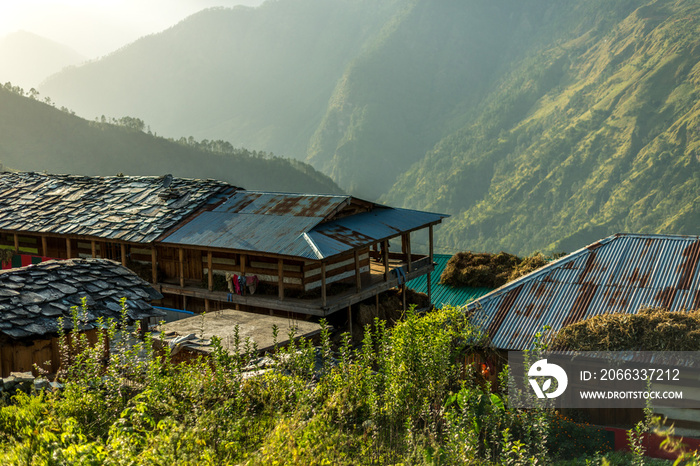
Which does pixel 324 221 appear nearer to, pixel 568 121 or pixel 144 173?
pixel 144 173

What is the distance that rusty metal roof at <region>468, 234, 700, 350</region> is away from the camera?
15.0 metres

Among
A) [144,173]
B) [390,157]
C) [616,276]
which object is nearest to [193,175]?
[144,173]

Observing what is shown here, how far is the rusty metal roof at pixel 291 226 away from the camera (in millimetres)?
21000

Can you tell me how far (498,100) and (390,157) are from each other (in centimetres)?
3538

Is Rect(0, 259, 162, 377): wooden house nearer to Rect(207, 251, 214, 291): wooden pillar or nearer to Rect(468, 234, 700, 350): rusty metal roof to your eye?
Rect(207, 251, 214, 291): wooden pillar

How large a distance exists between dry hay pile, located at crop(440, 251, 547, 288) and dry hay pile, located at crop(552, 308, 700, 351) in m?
15.1

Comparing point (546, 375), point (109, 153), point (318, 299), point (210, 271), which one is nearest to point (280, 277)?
point (318, 299)

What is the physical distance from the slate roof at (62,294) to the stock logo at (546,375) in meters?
8.07

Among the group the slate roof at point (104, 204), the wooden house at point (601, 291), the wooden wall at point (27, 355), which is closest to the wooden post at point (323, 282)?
the wooden house at point (601, 291)

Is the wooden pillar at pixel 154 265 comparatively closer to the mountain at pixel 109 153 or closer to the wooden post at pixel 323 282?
the wooden post at pixel 323 282

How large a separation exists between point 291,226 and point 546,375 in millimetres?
12297

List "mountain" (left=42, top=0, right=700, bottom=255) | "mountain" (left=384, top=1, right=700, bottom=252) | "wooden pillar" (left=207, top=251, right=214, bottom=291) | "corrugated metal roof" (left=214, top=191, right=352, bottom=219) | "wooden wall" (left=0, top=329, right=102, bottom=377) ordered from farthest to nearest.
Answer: "mountain" (left=42, top=0, right=700, bottom=255)
"mountain" (left=384, top=1, right=700, bottom=252)
"corrugated metal roof" (left=214, top=191, right=352, bottom=219)
"wooden pillar" (left=207, top=251, right=214, bottom=291)
"wooden wall" (left=0, top=329, right=102, bottom=377)

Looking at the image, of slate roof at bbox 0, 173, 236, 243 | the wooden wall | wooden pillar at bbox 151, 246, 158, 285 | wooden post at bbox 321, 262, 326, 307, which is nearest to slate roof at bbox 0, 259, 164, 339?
the wooden wall

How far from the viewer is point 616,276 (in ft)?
53.3
